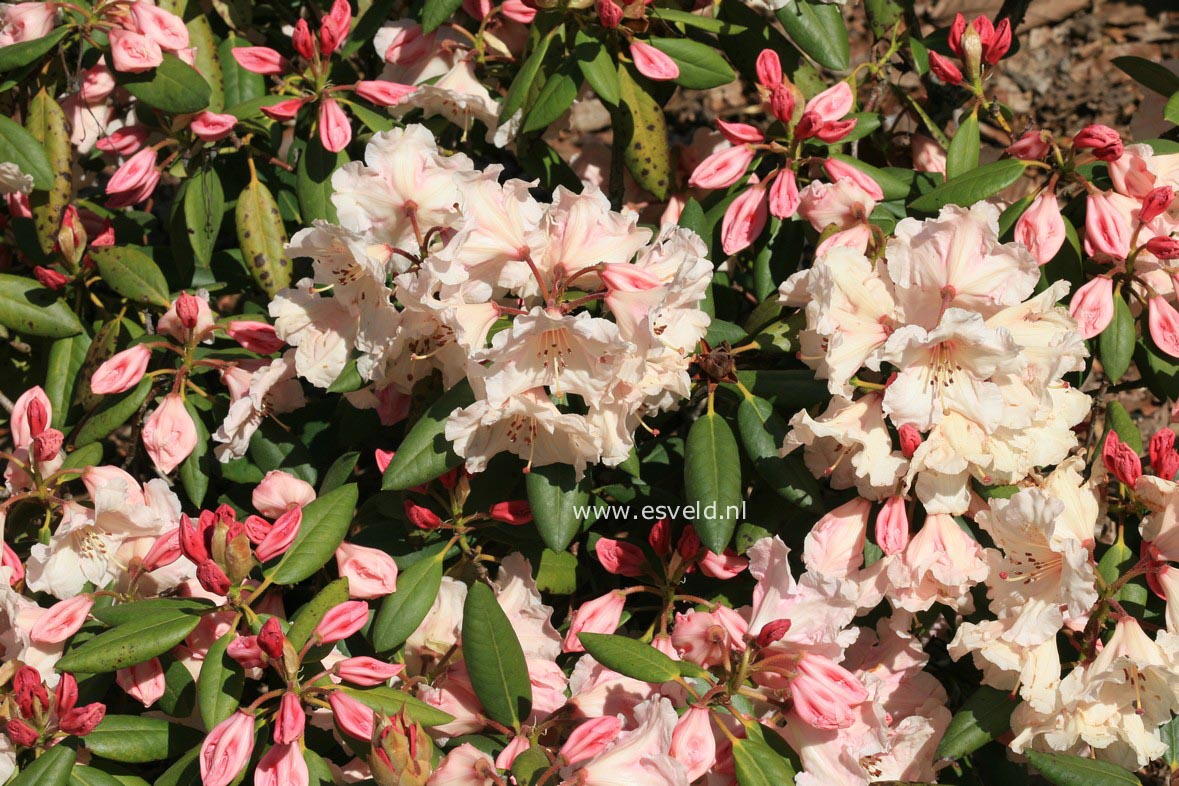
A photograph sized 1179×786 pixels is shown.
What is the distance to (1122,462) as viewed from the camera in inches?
61.9

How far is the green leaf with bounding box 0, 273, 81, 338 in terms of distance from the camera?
192 cm

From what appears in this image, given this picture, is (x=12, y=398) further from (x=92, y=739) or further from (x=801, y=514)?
(x=801, y=514)

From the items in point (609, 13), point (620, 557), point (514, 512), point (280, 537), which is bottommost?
point (620, 557)

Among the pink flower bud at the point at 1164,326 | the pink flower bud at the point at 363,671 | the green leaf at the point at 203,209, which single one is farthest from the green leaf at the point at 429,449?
the pink flower bud at the point at 1164,326

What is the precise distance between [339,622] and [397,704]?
131 millimetres

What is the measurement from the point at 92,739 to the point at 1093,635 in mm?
1338

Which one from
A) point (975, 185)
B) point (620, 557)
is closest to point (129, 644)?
point (620, 557)

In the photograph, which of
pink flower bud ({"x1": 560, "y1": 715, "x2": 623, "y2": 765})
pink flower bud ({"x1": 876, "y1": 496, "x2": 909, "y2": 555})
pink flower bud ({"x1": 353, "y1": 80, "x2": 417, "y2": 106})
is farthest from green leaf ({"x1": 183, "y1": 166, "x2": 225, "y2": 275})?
pink flower bud ({"x1": 876, "y1": 496, "x2": 909, "y2": 555})

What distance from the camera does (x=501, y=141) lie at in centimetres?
193

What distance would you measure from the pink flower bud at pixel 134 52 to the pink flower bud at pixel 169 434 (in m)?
0.54

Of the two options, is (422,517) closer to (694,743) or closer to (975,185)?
(694,743)

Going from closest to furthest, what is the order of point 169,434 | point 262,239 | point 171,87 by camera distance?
point 169,434 → point 171,87 → point 262,239

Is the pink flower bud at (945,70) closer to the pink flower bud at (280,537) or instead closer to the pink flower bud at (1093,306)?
the pink flower bud at (1093,306)

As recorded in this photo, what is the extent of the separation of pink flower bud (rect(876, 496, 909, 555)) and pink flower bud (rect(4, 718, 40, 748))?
3.59 ft
